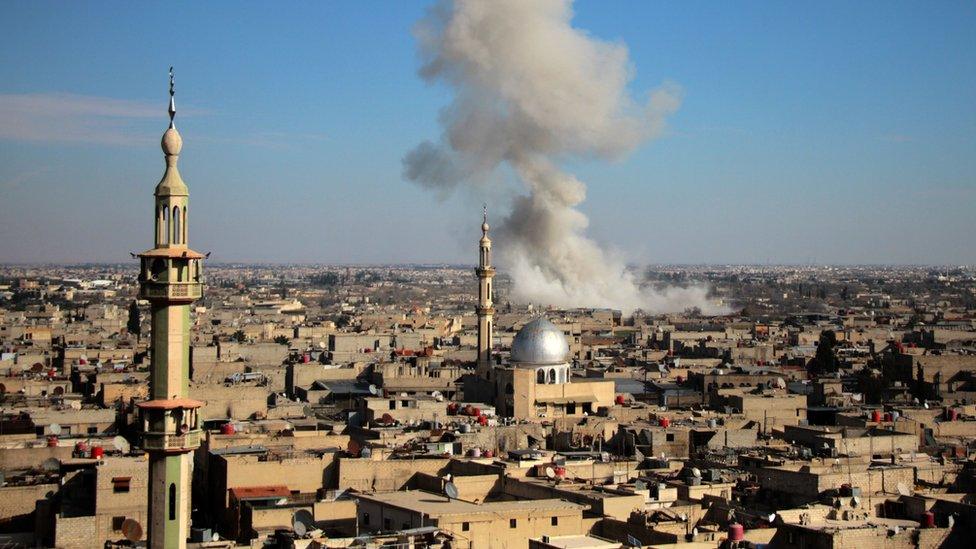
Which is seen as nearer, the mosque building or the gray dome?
the mosque building

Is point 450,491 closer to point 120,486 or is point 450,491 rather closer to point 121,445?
point 120,486

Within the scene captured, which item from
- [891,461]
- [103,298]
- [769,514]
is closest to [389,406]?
[891,461]

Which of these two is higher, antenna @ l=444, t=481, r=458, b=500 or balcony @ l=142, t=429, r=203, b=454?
balcony @ l=142, t=429, r=203, b=454

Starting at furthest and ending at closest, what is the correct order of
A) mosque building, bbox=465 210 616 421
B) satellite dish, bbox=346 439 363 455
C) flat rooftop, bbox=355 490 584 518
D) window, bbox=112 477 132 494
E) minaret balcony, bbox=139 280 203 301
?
mosque building, bbox=465 210 616 421
satellite dish, bbox=346 439 363 455
window, bbox=112 477 132 494
flat rooftop, bbox=355 490 584 518
minaret balcony, bbox=139 280 203 301

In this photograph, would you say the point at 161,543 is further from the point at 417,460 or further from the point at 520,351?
the point at 520,351

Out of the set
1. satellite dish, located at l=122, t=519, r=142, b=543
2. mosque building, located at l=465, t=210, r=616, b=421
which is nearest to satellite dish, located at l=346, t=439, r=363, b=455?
satellite dish, located at l=122, t=519, r=142, b=543

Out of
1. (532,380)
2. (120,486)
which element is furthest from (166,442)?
(532,380)

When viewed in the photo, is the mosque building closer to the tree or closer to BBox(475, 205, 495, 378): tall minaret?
BBox(475, 205, 495, 378): tall minaret

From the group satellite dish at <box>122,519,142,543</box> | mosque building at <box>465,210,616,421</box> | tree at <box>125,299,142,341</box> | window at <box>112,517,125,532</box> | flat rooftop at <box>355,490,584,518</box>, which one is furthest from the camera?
tree at <box>125,299,142,341</box>
